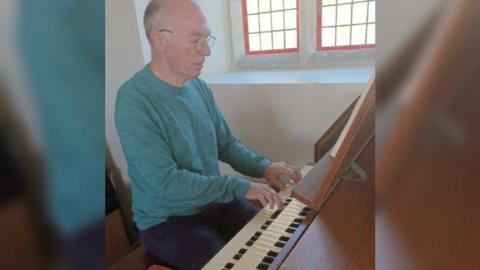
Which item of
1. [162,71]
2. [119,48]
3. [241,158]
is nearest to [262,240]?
[241,158]

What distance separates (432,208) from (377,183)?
1.4 inches

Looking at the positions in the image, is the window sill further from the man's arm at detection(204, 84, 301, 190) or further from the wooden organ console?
the wooden organ console

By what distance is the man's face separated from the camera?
962 millimetres

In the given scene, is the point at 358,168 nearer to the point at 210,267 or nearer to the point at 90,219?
the point at 210,267

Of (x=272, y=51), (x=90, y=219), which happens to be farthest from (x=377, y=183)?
(x=272, y=51)

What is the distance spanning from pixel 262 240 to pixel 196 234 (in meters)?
0.23

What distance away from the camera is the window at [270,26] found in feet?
5.17

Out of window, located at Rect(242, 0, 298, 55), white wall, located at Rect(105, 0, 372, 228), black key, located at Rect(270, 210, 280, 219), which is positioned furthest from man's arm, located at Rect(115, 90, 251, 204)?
window, located at Rect(242, 0, 298, 55)

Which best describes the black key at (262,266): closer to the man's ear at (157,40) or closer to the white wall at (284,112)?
the man's ear at (157,40)

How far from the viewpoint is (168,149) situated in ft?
3.05

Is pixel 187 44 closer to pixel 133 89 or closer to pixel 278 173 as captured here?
pixel 133 89

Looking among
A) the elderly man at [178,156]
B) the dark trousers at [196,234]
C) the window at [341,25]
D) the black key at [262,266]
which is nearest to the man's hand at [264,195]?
the elderly man at [178,156]

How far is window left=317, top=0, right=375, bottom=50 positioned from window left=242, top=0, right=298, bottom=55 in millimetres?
123

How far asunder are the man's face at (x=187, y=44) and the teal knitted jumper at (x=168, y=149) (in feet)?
0.21
